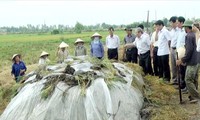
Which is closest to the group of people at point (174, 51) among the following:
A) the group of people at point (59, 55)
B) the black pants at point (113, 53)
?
the black pants at point (113, 53)

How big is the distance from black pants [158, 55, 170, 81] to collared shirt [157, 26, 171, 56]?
0.46 feet

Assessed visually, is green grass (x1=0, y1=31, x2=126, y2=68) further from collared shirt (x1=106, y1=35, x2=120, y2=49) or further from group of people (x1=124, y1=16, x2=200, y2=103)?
group of people (x1=124, y1=16, x2=200, y2=103)

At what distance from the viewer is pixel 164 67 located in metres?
9.16

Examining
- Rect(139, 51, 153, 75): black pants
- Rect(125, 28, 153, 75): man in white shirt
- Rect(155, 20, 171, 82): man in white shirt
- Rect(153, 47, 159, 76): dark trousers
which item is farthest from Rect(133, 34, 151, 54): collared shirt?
Rect(155, 20, 171, 82): man in white shirt

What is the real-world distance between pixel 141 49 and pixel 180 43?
1.81m

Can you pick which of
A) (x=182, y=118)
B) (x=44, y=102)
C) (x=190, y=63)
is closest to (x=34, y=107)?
(x=44, y=102)

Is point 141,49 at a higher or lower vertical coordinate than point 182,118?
higher

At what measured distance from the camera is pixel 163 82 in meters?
9.00

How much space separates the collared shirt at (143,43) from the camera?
9.58 meters

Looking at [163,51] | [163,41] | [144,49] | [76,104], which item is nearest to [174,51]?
[163,51]

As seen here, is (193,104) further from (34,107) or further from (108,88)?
(34,107)

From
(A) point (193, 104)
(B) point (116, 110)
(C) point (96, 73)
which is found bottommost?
(A) point (193, 104)

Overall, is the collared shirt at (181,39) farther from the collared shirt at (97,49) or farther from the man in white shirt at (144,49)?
the collared shirt at (97,49)

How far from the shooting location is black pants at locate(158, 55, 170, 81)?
901 centimetres
